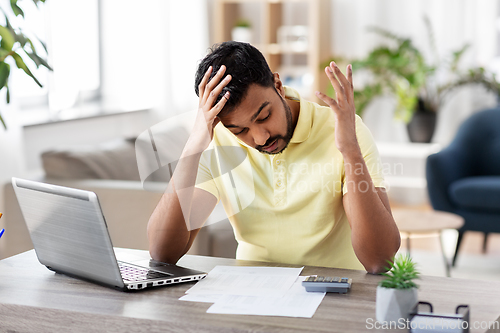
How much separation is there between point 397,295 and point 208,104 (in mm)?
566

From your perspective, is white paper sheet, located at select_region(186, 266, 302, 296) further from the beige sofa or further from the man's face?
the beige sofa

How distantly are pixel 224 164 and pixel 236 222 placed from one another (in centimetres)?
15

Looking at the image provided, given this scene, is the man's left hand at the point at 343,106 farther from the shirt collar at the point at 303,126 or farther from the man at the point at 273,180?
the shirt collar at the point at 303,126

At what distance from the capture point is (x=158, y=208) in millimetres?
1450

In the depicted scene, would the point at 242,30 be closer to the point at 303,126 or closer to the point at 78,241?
the point at 303,126

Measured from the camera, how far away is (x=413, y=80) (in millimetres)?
4344

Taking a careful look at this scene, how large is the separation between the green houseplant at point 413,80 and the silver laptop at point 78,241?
3.47m

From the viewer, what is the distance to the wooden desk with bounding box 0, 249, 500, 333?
0.96m

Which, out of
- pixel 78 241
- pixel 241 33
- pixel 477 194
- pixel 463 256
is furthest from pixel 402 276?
pixel 241 33

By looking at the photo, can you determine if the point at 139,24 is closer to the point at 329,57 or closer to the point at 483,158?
the point at 329,57

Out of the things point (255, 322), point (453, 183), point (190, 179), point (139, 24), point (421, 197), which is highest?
point (139, 24)

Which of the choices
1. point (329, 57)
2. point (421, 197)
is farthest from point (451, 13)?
point (421, 197)

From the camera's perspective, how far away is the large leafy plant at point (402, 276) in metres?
0.94

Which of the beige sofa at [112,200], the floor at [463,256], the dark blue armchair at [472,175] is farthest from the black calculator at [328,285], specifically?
the dark blue armchair at [472,175]
